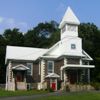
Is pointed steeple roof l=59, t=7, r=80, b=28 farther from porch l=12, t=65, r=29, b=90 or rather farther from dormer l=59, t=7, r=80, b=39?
porch l=12, t=65, r=29, b=90

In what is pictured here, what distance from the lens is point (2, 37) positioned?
9075cm

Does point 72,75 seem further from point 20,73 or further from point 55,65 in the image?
point 20,73

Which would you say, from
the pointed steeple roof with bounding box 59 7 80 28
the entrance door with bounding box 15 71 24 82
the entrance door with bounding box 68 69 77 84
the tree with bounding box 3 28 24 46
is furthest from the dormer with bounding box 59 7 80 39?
the tree with bounding box 3 28 24 46

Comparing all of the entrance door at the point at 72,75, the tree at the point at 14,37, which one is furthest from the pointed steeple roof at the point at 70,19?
the tree at the point at 14,37

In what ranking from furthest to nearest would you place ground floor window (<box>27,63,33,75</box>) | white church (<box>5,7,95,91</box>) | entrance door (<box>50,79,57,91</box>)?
ground floor window (<box>27,63,33,75</box>) < white church (<box>5,7,95,91</box>) < entrance door (<box>50,79,57,91</box>)

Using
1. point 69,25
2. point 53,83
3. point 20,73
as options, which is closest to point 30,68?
point 20,73

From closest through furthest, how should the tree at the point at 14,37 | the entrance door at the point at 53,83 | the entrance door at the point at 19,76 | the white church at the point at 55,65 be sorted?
the entrance door at the point at 53,83, the white church at the point at 55,65, the entrance door at the point at 19,76, the tree at the point at 14,37

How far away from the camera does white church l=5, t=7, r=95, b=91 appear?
5400 cm

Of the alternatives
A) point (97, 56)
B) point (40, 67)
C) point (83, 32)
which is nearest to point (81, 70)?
point (40, 67)

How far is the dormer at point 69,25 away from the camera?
5833cm

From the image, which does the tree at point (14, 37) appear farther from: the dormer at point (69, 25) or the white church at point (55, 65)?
the dormer at point (69, 25)

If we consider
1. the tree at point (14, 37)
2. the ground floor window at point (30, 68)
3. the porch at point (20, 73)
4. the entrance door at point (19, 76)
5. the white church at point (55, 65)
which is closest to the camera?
the white church at point (55, 65)

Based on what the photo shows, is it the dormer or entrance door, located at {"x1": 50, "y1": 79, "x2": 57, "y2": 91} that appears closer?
entrance door, located at {"x1": 50, "y1": 79, "x2": 57, "y2": 91}

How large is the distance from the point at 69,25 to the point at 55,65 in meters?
7.36
